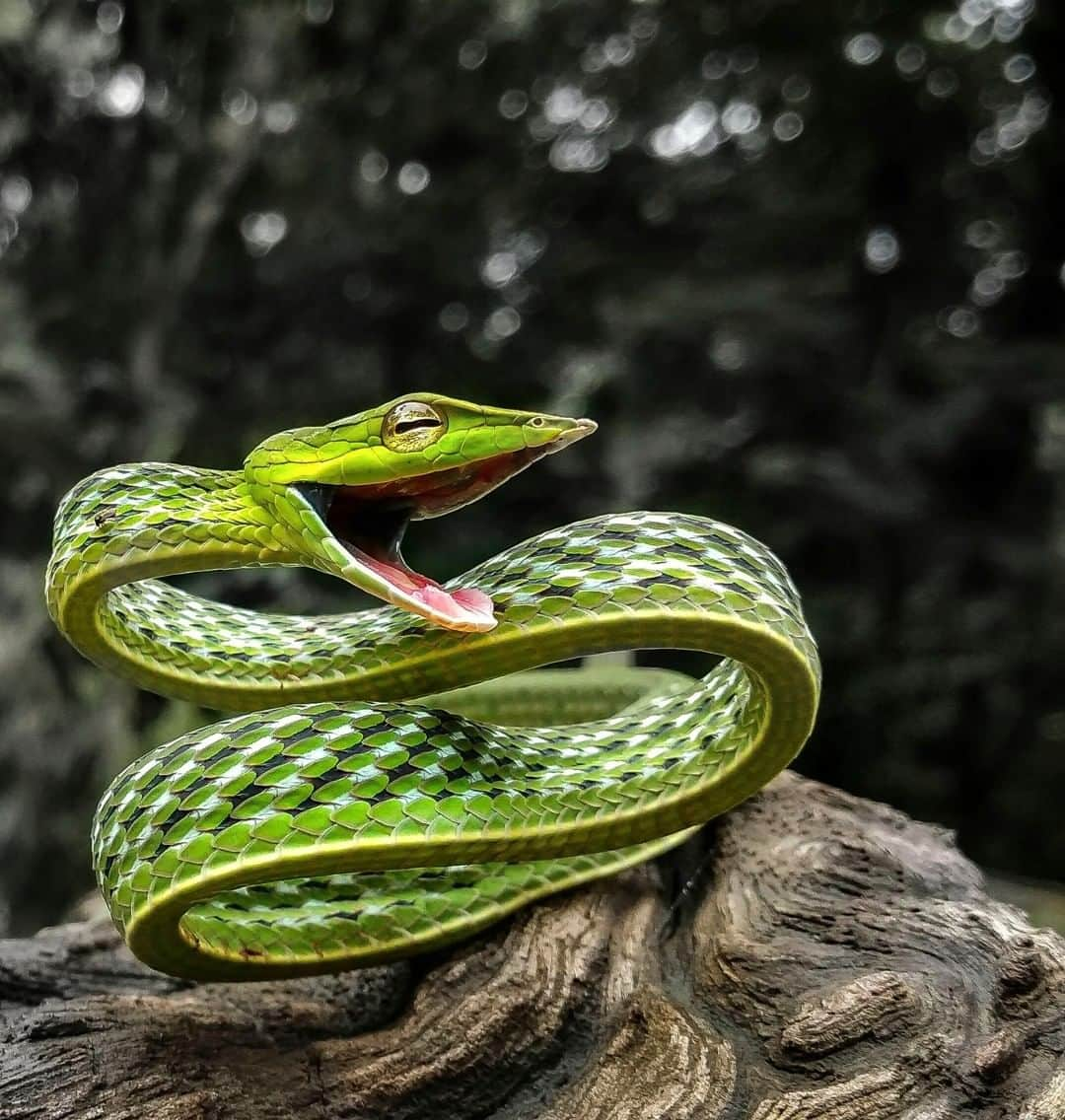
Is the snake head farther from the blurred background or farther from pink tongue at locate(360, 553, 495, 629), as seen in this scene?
the blurred background

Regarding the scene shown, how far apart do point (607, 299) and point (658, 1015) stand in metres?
4.30

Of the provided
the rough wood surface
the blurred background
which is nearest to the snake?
the rough wood surface

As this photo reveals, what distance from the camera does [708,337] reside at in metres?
4.99

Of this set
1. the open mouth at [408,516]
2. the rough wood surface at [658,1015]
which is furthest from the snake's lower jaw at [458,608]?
the rough wood surface at [658,1015]

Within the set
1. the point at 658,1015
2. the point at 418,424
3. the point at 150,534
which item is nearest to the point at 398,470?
the point at 418,424

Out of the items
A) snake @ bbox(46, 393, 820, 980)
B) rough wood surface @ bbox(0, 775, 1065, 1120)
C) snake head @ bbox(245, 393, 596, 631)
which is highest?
snake head @ bbox(245, 393, 596, 631)

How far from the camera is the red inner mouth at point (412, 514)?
1300 millimetres

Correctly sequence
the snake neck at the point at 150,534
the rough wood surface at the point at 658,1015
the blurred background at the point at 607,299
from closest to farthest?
the rough wood surface at the point at 658,1015 < the snake neck at the point at 150,534 < the blurred background at the point at 607,299

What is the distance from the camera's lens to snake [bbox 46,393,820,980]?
4.11 feet

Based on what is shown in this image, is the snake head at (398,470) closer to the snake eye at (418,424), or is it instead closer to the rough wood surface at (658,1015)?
the snake eye at (418,424)

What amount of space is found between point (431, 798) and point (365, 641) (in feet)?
0.95

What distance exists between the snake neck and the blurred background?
9.42ft

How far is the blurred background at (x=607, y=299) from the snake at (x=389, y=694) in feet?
9.27

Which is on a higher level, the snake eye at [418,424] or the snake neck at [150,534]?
the snake eye at [418,424]
